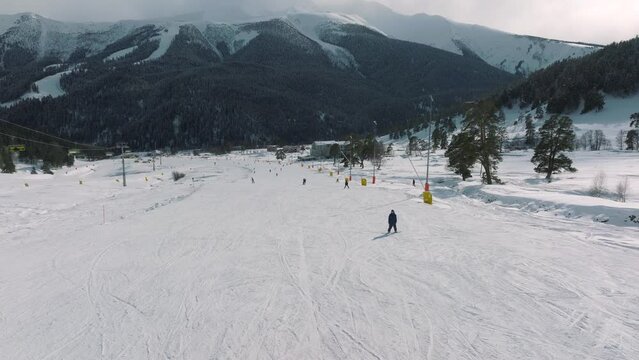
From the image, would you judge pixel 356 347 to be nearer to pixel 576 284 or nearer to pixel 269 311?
pixel 269 311

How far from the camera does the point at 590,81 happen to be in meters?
141

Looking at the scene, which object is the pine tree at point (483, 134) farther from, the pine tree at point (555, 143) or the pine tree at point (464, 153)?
the pine tree at point (555, 143)

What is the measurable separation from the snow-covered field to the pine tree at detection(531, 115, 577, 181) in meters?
30.2

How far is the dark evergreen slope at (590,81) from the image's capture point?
137 metres

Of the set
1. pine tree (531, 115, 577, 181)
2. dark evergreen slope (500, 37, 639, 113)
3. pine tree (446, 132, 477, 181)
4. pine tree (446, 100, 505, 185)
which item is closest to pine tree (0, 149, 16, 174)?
pine tree (446, 132, 477, 181)

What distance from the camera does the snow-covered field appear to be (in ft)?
27.2

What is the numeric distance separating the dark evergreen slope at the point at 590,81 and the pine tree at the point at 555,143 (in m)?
106

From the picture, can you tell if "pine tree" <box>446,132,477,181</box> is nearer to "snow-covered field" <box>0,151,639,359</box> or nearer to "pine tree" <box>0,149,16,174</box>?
"snow-covered field" <box>0,151,639,359</box>

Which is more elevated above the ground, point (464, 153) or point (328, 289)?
point (464, 153)

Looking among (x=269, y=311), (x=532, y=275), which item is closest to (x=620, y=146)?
(x=532, y=275)

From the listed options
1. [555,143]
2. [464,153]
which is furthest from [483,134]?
[555,143]

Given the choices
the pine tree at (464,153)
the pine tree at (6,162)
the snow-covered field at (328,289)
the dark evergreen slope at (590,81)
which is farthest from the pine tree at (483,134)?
the dark evergreen slope at (590,81)

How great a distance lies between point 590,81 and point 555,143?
11711cm

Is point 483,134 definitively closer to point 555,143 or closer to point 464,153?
point 464,153
